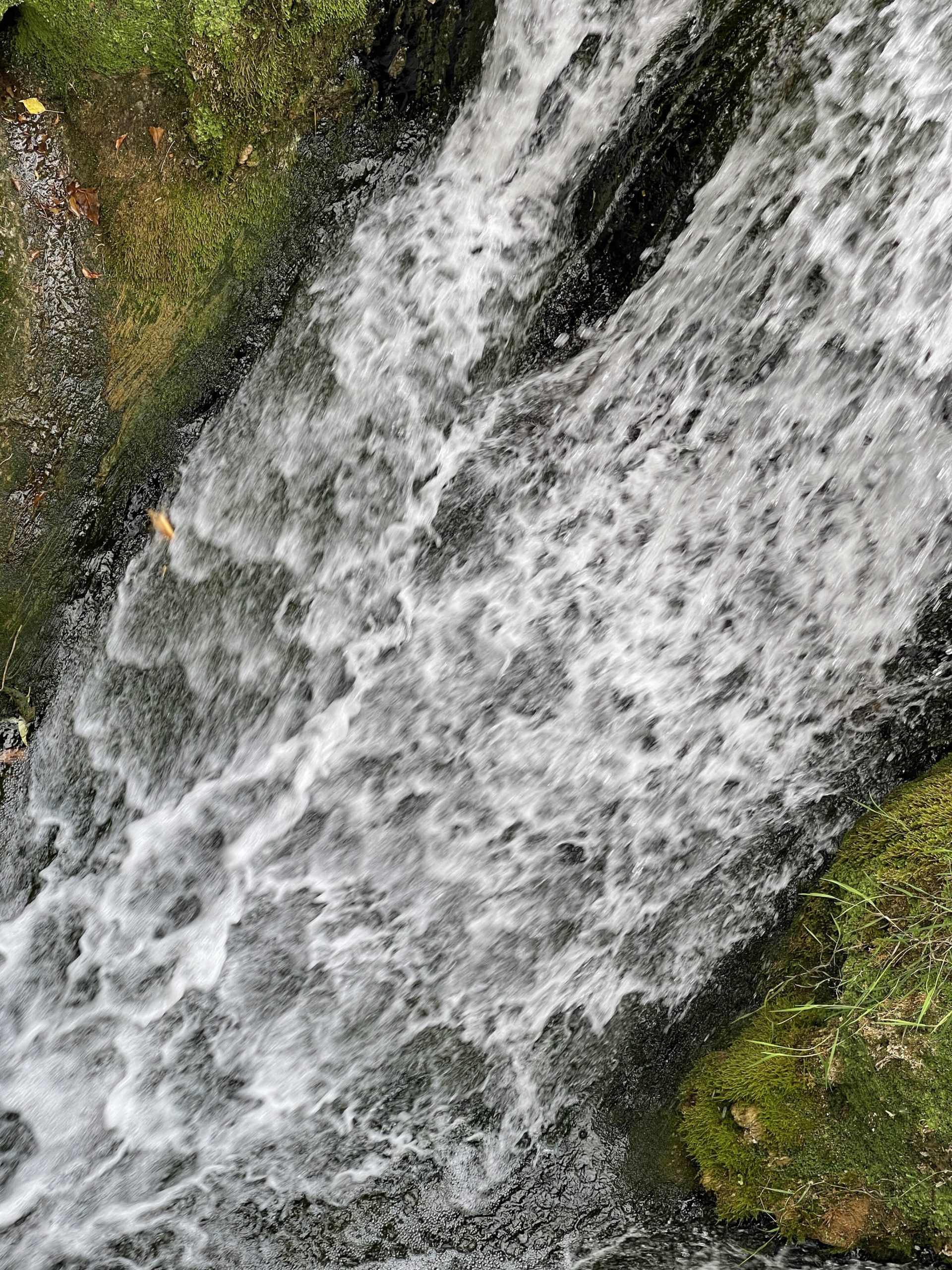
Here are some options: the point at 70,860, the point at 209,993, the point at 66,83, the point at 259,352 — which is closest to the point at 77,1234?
the point at 209,993

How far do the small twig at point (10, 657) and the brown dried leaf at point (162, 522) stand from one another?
0.69 meters

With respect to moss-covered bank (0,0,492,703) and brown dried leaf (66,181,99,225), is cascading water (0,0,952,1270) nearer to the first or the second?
moss-covered bank (0,0,492,703)

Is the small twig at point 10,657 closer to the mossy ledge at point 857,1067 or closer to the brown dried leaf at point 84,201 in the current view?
the brown dried leaf at point 84,201

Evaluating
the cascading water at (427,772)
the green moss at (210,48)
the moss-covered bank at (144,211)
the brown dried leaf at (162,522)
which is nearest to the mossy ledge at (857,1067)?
the cascading water at (427,772)

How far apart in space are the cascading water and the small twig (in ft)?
0.88

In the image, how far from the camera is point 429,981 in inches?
132

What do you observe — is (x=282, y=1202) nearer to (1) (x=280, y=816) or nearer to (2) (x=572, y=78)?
(1) (x=280, y=816)

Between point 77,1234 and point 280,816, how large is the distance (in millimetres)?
1842

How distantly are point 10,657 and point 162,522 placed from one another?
84 centimetres

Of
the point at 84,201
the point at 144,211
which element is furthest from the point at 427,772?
the point at 84,201

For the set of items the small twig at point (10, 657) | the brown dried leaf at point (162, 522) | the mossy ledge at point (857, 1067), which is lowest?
the mossy ledge at point (857, 1067)

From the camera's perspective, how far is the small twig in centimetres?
340

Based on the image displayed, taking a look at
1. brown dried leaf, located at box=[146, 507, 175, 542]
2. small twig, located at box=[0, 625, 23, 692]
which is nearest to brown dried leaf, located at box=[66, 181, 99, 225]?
brown dried leaf, located at box=[146, 507, 175, 542]

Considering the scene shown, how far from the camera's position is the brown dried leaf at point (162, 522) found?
3.43 m
